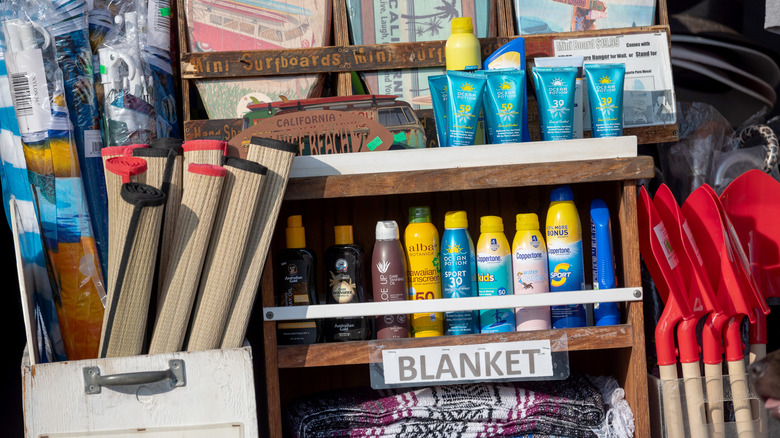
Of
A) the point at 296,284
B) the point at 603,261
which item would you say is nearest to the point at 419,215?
the point at 296,284

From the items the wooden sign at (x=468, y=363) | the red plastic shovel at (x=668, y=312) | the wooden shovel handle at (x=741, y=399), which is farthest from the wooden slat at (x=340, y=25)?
the wooden shovel handle at (x=741, y=399)

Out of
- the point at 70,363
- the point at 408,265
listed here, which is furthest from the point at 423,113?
the point at 70,363

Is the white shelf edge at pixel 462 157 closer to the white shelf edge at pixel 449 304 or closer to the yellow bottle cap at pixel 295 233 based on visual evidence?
the yellow bottle cap at pixel 295 233

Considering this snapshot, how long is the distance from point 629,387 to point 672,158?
2.51 feet

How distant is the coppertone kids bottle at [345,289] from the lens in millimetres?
1654

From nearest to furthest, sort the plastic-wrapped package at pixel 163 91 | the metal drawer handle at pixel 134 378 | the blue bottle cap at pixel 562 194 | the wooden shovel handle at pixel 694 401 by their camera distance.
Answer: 1. the metal drawer handle at pixel 134 378
2. the wooden shovel handle at pixel 694 401
3. the blue bottle cap at pixel 562 194
4. the plastic-wrapped package at pixel 163 91

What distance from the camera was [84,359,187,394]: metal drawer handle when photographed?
140 cm

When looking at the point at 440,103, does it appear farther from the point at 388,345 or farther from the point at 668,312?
the point at 668,312

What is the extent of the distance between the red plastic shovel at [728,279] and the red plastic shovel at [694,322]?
0.03 meters

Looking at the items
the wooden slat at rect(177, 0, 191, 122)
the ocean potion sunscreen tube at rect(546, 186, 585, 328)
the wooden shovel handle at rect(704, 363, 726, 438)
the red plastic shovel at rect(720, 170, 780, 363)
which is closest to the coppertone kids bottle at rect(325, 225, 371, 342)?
the ocean potion sunscreen tube at rect(546, 186, 585, 328)

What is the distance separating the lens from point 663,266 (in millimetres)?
1584

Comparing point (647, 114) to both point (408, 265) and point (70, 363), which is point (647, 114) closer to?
point (408, 265)

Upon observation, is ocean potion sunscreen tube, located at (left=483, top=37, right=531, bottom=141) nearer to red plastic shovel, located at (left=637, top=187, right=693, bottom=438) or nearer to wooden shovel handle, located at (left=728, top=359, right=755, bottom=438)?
red plastic shovel, located at (left=637, top=187, right=693, bottom=438)

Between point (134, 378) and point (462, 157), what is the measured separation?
80 cm
